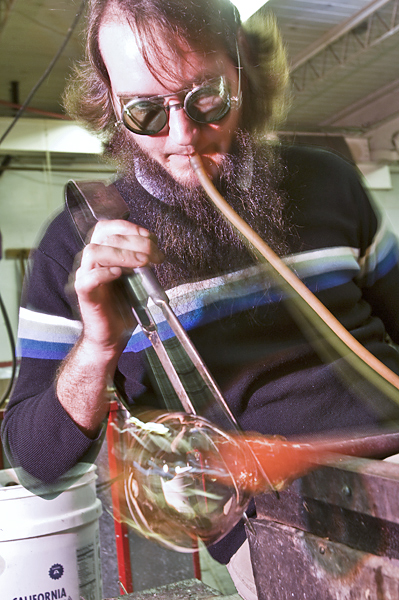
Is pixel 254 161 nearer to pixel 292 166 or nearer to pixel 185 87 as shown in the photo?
pixel 292 166

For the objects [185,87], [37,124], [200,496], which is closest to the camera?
[200,496]

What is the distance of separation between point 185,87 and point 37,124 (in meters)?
3.27

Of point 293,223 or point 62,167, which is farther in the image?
point 62,167

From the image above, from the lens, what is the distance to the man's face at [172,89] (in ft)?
2.39

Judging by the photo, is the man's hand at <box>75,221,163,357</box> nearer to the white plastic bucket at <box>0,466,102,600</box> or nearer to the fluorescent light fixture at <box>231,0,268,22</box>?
the white plastic bucket at <box>0,466,102,600</box>

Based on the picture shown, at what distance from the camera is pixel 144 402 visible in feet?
2.50

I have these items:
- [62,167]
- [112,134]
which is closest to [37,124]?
[62,167]

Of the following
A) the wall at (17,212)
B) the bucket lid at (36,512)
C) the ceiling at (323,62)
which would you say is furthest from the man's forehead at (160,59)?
the wall at (17,212)

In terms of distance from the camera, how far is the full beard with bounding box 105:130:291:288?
0.79 m

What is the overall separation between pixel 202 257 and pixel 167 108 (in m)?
0.20

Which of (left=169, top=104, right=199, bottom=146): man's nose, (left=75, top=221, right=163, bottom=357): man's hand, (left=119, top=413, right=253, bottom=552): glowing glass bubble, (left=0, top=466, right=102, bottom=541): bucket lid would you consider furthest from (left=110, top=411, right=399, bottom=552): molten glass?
(left=0, top=466, right=102, bottom=541): bucket lid

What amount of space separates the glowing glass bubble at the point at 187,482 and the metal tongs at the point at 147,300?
0.10 feet

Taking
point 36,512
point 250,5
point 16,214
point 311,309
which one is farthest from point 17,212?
point 311,309

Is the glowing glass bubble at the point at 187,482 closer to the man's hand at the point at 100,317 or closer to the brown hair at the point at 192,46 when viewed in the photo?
the man's hand at the point at 100,317
